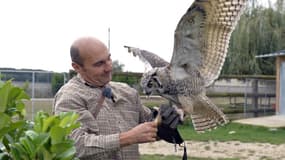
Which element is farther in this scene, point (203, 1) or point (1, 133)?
point (203, 1)

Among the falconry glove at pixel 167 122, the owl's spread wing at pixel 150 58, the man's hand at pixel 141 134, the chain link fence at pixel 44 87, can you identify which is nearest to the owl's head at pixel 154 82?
the owl's spread wing at pixel 150 58

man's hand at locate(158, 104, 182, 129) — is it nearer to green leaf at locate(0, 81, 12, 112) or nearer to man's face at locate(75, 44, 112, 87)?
man's face at locate(75, 44, 112, 87)

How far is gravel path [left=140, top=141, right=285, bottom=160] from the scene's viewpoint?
8570 millimetres

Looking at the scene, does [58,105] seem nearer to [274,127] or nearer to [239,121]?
[274,127]

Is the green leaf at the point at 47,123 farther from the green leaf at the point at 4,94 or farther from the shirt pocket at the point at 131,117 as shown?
the shirt pocket at the point at 131,117

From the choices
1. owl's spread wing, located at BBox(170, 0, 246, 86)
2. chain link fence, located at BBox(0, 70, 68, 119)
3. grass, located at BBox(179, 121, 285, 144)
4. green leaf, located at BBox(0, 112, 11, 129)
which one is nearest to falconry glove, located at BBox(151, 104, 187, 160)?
owl's spread wing, located at BBox(170, 0, 246, 86)

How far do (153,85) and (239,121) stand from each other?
1225 centimetres

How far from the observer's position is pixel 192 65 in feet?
9.00

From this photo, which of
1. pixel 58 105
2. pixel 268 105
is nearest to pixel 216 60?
pixel 58 105

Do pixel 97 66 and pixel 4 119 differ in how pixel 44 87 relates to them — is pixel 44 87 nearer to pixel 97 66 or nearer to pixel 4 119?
pixel 97 66

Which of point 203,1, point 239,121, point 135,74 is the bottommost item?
point 239,121

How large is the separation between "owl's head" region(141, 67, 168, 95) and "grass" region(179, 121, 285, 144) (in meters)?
8.32

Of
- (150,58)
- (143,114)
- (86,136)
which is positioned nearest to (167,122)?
(86,136)

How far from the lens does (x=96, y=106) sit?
2.44 meters
